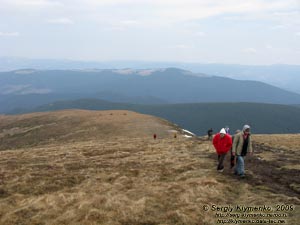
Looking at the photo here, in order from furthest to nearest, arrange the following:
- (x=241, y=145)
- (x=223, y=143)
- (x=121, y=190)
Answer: (x=223, y=143), (x=241, y=145), (x=121, y=190)

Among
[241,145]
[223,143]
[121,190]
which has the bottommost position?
[121,190]

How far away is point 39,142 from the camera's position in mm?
60000

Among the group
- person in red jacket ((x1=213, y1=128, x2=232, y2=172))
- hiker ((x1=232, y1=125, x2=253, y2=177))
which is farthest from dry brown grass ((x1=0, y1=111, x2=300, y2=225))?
person in red jacket ((x1=213, y1=128, x2=232, y2=172))

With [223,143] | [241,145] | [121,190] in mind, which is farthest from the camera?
[223,143]

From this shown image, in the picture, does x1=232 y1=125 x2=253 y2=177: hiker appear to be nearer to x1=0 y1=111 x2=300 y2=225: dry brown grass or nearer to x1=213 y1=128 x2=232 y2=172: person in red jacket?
x1=213 y1=128 x2=232 y2=172: person in red jacket

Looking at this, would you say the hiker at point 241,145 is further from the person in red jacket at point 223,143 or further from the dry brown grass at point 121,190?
the dry brown grass at point 121,190

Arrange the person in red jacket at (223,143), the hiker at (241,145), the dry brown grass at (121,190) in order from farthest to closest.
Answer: the person in red jacket at (223,143)
the hiker at (241,145)
the dry brown grass at (121,190)

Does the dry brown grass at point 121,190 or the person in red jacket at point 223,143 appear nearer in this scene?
the dry brown grass at point 121,190

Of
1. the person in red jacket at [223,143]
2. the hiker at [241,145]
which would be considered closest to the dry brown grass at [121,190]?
the hiker at [241,145]

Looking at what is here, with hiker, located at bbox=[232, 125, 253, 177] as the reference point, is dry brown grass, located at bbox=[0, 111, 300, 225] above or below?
below

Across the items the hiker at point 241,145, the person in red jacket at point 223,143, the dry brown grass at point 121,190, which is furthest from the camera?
the person in red jacket at point 223,143

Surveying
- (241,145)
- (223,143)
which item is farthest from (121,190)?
(241,145)

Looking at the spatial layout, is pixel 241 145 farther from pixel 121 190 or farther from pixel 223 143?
pixel 121 190

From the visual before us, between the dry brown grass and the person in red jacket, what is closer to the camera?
the dry brown grass
